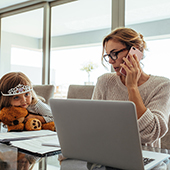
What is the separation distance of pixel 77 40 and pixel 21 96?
7.82ft

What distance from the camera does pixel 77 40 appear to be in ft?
12.2

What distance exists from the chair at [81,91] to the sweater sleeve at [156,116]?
0.74 metres

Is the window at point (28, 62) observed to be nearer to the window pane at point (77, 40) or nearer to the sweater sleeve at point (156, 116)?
the window pane at point (77, 40)

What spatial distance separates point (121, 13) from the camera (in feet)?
10.4

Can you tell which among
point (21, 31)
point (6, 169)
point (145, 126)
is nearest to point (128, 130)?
point (6, 169)

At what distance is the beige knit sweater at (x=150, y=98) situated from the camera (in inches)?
44.6

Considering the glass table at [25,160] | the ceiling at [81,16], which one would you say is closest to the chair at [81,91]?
the glass table at [25,160]

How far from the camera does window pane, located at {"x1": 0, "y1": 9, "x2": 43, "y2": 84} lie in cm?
417

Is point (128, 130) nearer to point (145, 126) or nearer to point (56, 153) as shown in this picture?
point (56, 153)

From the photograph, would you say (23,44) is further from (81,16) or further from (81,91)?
(81,91)

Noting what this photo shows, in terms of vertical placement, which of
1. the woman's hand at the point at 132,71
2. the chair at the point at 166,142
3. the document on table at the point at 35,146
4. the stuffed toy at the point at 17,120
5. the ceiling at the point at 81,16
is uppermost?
the ceiling at the point at 81,16

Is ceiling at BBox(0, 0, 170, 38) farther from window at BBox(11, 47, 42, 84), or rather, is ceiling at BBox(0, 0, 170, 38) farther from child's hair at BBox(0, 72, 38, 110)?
child's hair at BBox(0, 72, 38, 110)

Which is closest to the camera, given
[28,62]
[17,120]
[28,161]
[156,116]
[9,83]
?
[28,161]

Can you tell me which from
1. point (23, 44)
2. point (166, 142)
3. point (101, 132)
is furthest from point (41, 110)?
point (23, 44)
